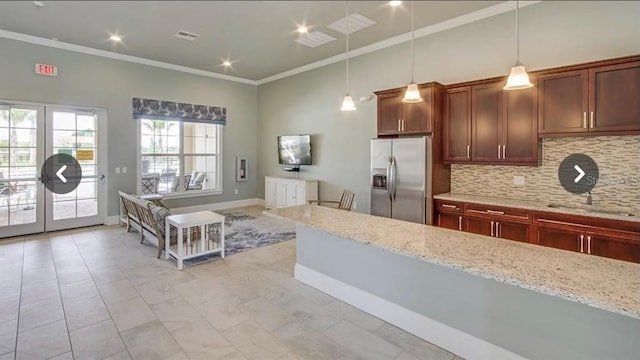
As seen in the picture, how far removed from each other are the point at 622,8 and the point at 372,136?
11.8 ft

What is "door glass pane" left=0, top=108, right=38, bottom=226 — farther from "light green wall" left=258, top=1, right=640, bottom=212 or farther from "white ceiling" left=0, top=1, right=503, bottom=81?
"light green wall" left=258, top=1, right=640, bottom=212

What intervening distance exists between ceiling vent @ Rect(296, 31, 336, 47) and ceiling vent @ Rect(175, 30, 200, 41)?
1.75m

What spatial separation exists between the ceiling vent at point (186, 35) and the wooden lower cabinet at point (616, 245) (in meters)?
Result: 6.10

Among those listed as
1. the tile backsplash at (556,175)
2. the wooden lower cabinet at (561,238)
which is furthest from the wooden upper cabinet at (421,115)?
the wooden lower cabinet at (561,238)

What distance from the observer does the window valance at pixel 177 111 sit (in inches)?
273

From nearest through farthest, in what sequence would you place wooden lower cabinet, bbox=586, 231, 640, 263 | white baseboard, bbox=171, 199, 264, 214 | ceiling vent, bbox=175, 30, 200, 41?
wooden lower cabinet, bbox=586, 231, 640, 263 → ceiling vent, bbox=175, 30, 200, 41 → white baseboard, bbox=171, 199, 264, 214

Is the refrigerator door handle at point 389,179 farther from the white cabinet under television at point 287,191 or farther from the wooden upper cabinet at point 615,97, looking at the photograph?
the white cabinet under television at point 287,191

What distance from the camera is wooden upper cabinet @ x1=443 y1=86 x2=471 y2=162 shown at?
452 cm

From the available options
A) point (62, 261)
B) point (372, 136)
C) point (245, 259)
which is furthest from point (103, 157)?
point (372, 136)

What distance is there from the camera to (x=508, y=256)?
2.04 meters

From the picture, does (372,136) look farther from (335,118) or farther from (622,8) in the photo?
(622,8)

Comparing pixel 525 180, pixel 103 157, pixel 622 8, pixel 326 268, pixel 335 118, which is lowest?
pixel 326 268

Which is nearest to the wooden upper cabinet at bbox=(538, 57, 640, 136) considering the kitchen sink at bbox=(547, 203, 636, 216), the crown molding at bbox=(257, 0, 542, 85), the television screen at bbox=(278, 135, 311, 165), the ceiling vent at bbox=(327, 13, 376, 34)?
the kitchen sink at bbox=(547, 203, 636, 216)

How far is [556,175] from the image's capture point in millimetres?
4047
